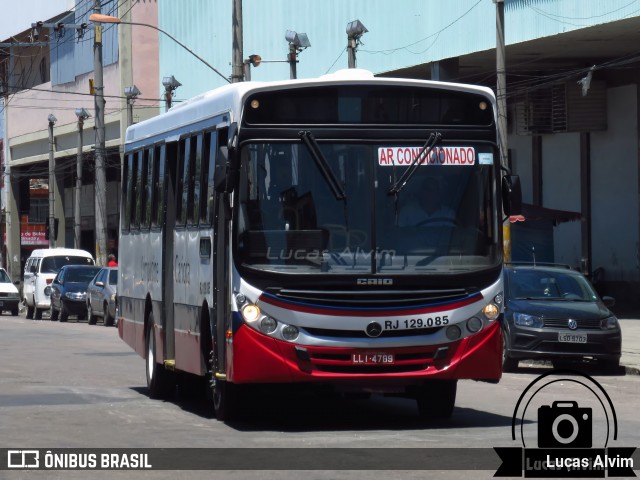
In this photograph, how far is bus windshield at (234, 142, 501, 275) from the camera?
1299 cm

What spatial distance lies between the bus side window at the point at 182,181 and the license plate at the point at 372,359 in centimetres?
314

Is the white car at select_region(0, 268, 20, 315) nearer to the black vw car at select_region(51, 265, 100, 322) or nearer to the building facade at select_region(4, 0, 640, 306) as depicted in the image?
the black vw car at select_region(51, 265, 100, 322)

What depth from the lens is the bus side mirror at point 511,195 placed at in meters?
13.6

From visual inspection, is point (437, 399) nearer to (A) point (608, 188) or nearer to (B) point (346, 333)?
(B) point (346, 333)

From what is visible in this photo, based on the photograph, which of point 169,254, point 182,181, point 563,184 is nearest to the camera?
point 182,181

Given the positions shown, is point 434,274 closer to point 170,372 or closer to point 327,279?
point 327,279

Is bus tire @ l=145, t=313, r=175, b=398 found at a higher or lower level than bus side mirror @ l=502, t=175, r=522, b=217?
lower

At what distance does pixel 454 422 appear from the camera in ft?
45.8

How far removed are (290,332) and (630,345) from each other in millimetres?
14716

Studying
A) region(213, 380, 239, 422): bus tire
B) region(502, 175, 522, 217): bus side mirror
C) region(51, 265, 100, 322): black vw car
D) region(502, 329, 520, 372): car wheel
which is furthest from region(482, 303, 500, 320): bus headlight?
region(51, 265, 100, 322): black vw car

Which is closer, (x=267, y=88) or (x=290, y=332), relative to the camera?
(x=290, y=332)

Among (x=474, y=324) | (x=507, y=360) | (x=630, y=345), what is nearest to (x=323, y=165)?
(x=474, y=324)

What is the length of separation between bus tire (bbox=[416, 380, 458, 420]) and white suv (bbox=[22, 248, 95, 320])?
32.1m

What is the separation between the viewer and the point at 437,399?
14297 mm
